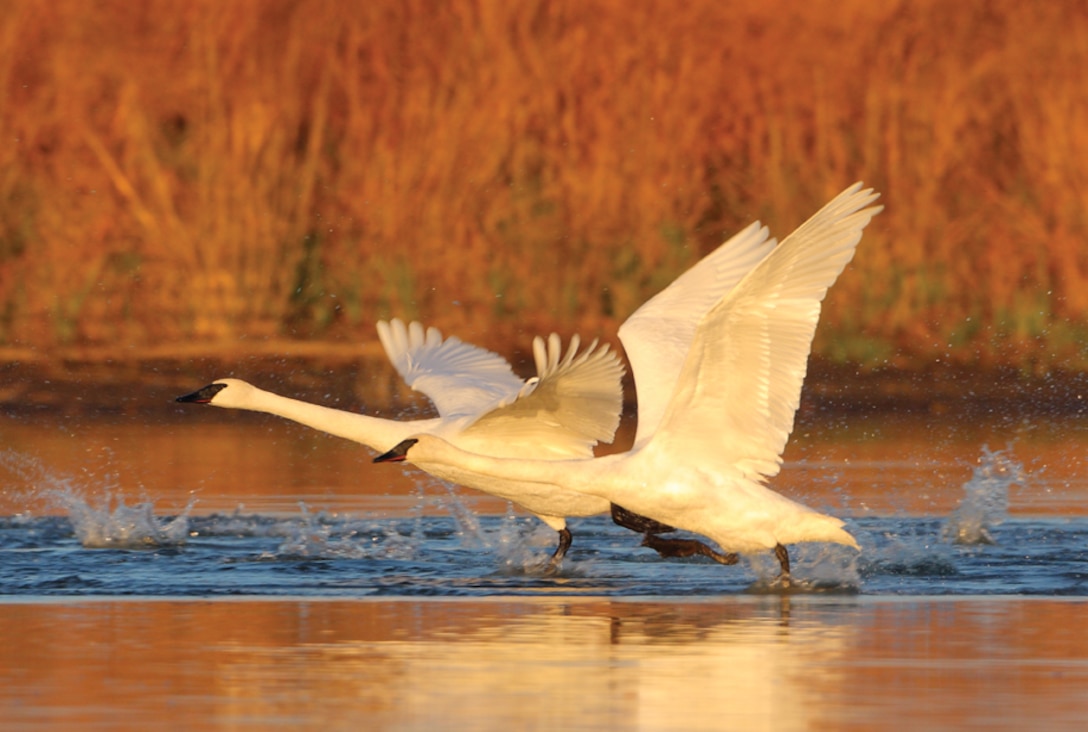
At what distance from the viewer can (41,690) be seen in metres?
7.96

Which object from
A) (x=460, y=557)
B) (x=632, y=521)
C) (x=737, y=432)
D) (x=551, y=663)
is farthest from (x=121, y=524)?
(x=551, y=663)

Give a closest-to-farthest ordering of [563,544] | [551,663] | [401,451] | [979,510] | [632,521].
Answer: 1. [551,663]
2. [401,451]
3. [632,521]
4. [563,544]
5. [979,510]

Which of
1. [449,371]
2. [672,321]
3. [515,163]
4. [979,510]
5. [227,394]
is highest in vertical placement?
[515,163]

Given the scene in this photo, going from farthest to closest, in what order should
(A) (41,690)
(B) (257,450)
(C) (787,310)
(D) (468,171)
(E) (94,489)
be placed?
(D) (468,171), (B) (257,450), (E) (94,489), (C) (787,310), (A) (41,690)

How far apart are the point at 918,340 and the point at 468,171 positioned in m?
4.01

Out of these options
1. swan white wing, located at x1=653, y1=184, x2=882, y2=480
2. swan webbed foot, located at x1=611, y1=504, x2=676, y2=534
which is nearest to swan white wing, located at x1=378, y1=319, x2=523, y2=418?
swan webbed foot, located at x1=611, y1=504, x2=676, y2=534

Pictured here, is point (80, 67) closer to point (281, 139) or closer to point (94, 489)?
point (281, 139)

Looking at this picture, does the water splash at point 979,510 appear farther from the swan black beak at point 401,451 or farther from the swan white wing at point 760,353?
the swan black beak at point 401,451

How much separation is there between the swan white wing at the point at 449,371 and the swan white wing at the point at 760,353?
200cm

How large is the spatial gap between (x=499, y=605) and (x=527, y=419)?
2.02 m

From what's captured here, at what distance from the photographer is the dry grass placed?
68.8 ft

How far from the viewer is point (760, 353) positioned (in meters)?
10.6

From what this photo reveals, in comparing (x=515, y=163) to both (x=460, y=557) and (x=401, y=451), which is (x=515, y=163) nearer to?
(x=460, y=557)

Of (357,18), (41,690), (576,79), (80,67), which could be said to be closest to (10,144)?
(80,67)
